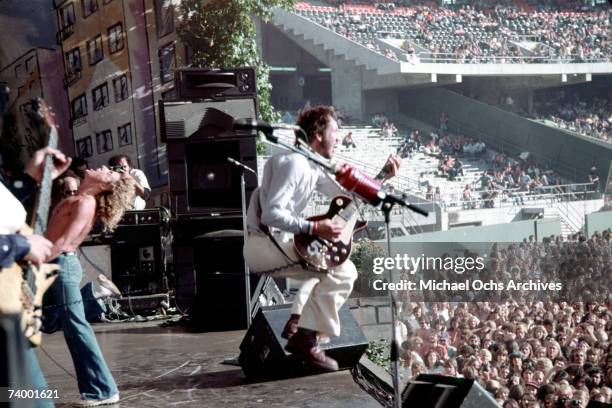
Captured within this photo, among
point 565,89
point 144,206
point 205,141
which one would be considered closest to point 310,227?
point 205,141

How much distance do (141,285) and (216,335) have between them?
2.35 ft

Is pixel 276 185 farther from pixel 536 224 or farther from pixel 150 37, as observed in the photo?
pixel 536 224

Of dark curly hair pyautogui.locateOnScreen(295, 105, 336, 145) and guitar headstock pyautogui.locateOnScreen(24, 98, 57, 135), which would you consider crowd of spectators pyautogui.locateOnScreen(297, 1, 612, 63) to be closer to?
dark curly hair pyautogui.locateOnScreen(295, 105, 336, 145)

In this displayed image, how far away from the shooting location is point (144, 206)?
4828 mm

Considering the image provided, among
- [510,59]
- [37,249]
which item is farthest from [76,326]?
[510,59]

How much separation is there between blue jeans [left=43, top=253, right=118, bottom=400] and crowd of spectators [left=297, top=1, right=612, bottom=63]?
2.44 meters

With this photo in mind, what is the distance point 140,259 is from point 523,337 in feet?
7.44

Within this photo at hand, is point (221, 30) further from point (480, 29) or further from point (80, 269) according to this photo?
point (80, 269)

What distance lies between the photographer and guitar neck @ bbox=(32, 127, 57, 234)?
8.30 feet

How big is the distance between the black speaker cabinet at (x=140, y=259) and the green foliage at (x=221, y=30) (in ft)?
3.40

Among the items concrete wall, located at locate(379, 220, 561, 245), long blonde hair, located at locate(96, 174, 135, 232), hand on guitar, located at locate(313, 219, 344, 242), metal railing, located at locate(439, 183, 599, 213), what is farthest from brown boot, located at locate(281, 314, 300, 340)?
metal railing, located at locate(439, 183, 599, 213)

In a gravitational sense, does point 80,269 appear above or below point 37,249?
below

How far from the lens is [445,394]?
2852 mm

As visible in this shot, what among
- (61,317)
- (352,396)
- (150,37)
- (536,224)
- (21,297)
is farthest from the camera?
(536,224)
